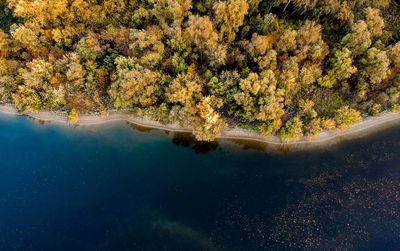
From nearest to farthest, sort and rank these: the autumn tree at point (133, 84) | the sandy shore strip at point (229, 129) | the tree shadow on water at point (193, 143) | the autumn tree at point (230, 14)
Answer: the autumn tree at point (133, 84), the autumn tree at point (230, 14), the sandy shore strip at point (229, 129), the tree shadow on water at point (193, 143)

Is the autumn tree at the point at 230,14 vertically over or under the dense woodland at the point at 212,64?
over

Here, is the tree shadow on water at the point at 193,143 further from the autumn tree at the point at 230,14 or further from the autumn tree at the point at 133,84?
the autumn tree at the point at 230,14

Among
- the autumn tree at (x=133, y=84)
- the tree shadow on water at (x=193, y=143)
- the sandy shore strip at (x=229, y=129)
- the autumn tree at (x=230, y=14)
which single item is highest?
the autumn tree at (x=230, y=14)

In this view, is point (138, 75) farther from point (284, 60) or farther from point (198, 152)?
point (284, 60)

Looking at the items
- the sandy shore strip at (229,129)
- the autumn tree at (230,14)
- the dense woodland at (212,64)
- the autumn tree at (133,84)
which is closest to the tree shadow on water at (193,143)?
the sandy shore strip at (229,129)

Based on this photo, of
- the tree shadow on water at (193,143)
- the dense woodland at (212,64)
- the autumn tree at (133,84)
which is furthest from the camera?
the tree shadow on water at (193,143)

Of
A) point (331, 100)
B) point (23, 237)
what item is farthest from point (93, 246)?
point (331, 100)

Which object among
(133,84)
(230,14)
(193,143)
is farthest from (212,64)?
(193,143)
